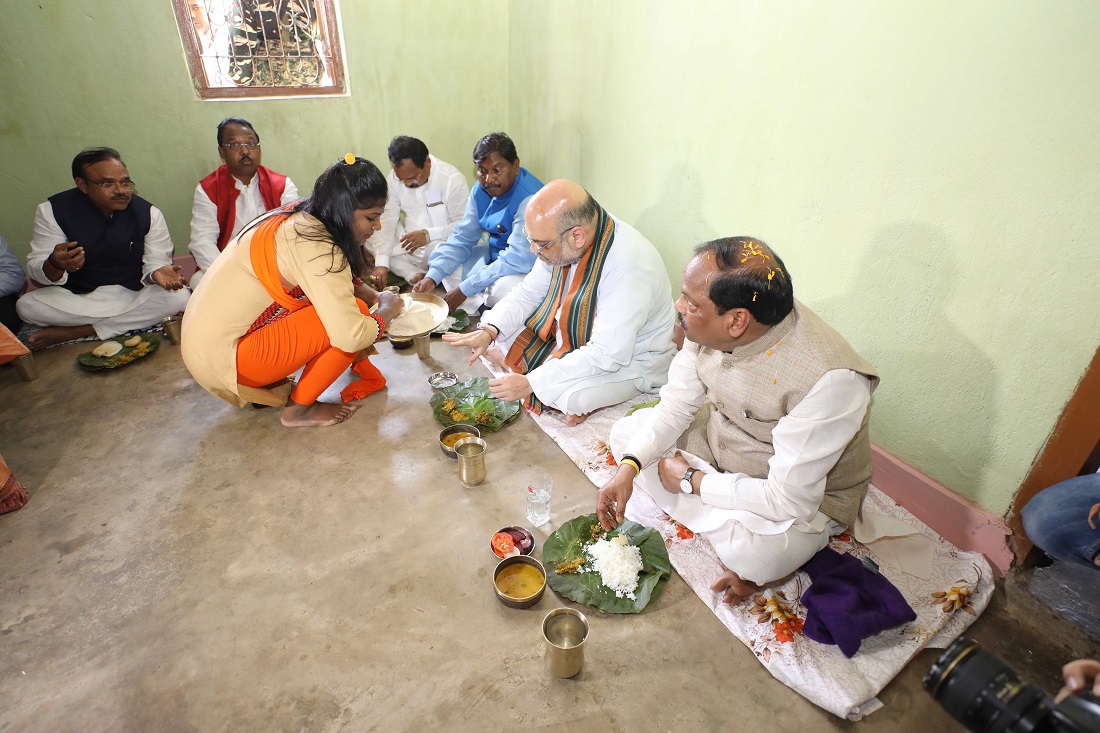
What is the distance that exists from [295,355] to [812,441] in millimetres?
2687

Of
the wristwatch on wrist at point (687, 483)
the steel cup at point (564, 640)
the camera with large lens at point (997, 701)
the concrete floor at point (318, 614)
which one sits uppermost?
the camera with large lens at point (997, 701)

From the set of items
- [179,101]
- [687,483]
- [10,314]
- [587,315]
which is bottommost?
[10,314]

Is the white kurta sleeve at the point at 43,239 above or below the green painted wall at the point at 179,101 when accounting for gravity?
below

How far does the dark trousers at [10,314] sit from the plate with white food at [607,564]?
4326 mm

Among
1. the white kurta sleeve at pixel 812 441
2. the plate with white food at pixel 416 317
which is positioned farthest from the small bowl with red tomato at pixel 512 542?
the plate with white food at pixel 416 317

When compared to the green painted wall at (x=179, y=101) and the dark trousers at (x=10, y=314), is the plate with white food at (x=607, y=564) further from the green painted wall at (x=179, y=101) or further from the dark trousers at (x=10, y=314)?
the green painted wall at (x=179, y=101)

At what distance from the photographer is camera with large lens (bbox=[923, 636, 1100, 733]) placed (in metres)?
1.11

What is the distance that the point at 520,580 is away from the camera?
2277 millimetres

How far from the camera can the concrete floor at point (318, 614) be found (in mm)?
1889

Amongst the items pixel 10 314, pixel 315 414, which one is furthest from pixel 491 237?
pixel 10 314

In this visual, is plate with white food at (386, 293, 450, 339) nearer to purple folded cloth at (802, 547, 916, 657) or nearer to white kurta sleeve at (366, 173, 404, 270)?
white kurta sleeve at (366, 173, 404, 270)

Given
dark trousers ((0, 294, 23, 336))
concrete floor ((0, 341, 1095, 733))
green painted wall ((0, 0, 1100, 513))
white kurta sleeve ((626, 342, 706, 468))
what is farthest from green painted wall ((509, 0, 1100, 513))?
dark trousers ((0, 294, 23, 336))

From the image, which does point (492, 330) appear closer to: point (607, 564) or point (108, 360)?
point (607, 564)

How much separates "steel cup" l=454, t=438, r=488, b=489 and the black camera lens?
6.43 feet
